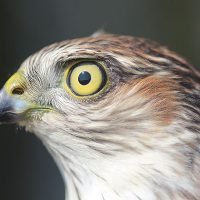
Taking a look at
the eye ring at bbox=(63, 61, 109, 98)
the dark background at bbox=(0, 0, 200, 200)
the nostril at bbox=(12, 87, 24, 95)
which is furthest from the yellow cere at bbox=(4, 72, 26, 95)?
the dark background at bbox=(0, 0, 200, 200)

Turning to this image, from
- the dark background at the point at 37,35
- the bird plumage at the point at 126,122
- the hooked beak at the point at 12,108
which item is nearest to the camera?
the bird plumage at the point at 126,122

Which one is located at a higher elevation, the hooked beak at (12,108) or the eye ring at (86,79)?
the eye ring at (86,79)

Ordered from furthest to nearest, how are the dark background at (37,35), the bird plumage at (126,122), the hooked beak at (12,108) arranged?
the dark background at (37,35) → the hooked beak at (12,108) → the bird plumage at (126,122)

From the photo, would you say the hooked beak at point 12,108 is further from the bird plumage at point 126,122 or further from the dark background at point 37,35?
the dark background at point 37,35

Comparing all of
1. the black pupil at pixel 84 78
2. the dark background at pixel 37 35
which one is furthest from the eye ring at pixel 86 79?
the dark background at pixel 37 35

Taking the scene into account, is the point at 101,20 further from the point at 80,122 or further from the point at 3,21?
the point at 80,122

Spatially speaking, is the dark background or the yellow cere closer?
the yellow cere

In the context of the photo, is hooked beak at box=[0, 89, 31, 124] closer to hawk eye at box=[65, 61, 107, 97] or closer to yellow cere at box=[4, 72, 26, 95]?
yellow cere at box=[4, 72, 26, 95]
